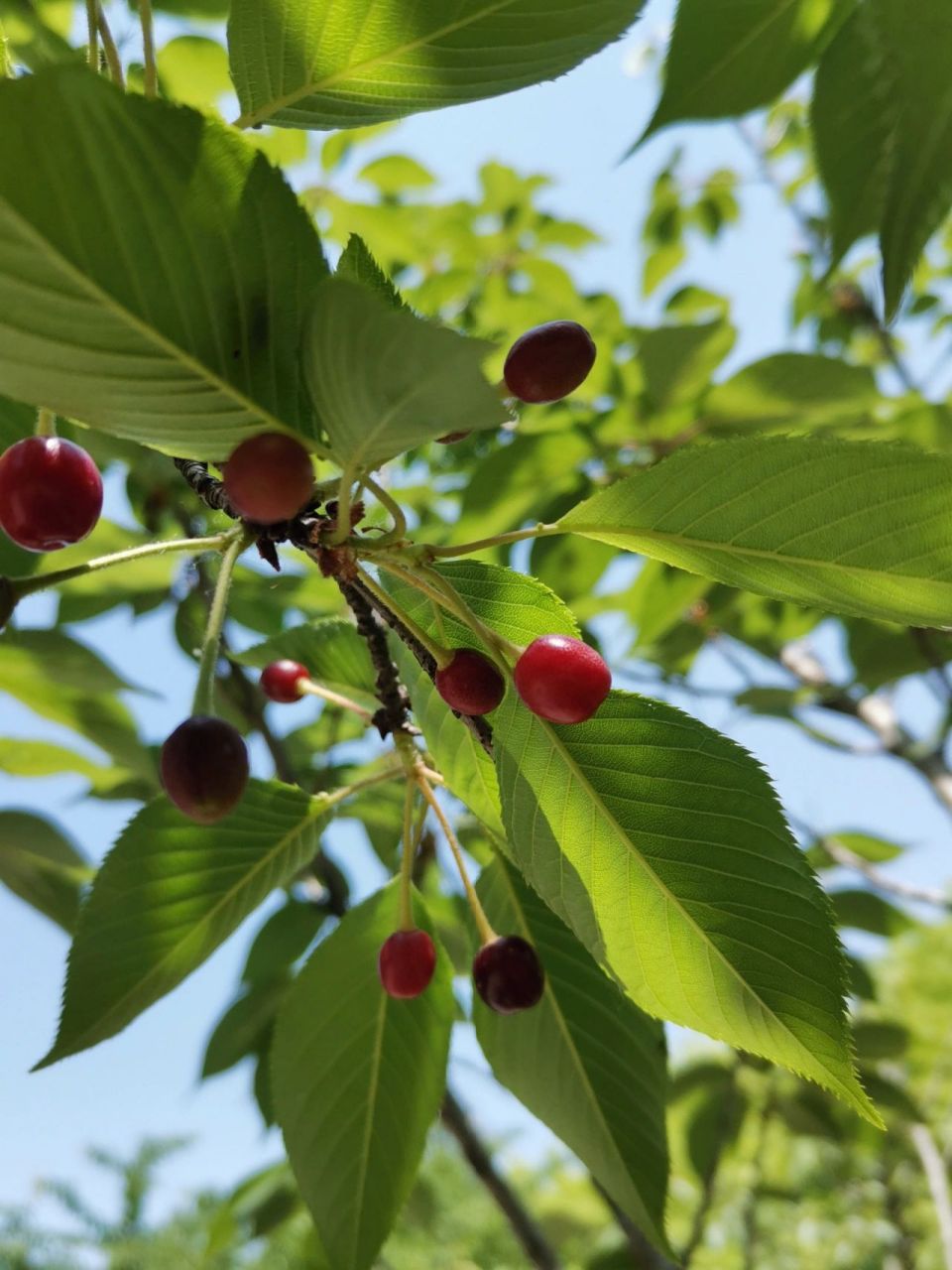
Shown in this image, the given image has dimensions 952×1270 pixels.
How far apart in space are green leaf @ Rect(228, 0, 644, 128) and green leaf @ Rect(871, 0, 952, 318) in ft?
1.52

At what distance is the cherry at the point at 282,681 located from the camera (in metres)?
1.50

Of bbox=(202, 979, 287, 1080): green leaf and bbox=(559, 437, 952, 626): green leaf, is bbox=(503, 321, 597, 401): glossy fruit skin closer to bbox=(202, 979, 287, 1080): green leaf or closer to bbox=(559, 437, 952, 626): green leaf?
bbox=(559, 437, 952, 626): green leaf

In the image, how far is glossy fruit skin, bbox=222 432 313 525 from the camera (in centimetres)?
69

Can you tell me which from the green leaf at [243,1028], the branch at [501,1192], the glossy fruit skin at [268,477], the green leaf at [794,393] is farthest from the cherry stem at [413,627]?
the green leaf at [243,1028]

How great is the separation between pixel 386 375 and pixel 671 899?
0.59 m

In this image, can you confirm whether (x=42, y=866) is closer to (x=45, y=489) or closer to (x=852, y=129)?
(x=45, y=489)

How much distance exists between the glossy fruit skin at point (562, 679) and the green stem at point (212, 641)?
261mm

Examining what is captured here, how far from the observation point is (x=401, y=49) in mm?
1016

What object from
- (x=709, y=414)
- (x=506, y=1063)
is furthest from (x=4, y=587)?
(x=709, y=414)

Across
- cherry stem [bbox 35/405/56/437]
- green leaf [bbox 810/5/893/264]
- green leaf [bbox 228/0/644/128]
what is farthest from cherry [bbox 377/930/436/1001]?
green leaf [bbox 810/5/893/264]

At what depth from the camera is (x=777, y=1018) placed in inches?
36.8

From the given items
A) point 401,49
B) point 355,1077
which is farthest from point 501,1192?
point 401,49

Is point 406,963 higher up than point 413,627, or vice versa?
point 413,627

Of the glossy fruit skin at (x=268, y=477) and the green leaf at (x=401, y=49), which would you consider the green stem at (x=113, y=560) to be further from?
the green leaf at (x=401, y=49)
